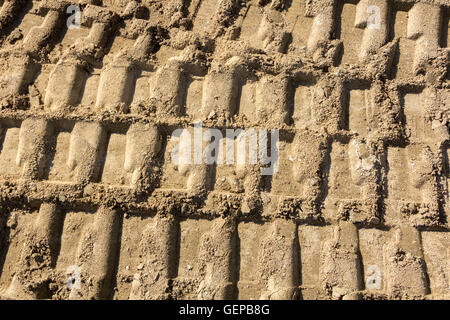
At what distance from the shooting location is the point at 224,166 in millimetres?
1551

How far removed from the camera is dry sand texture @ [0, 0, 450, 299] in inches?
56.6

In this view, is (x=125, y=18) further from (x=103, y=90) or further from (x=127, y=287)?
(x=127, y=287)

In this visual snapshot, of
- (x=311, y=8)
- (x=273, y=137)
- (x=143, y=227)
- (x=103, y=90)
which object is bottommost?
(x=143, y=227)

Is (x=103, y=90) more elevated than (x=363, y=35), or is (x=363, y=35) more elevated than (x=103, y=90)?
(x=363, y=35)

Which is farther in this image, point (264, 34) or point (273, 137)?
point (264, 34)

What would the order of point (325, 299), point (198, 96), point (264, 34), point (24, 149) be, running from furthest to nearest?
point (264, 34) < point (198, 96) < point (24, 149) < point (325, 299)

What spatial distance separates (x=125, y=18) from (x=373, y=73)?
4.33 feet

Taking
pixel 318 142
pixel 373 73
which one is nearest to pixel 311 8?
pixel 373 73

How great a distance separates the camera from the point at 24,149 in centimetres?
154

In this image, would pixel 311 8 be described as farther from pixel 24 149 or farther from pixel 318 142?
pixel 24 149

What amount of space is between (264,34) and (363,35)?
53cm

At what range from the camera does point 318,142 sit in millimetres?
1577

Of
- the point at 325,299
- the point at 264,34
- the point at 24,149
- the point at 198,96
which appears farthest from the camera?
the point at 264,34

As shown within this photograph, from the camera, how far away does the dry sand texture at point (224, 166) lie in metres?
1.44
